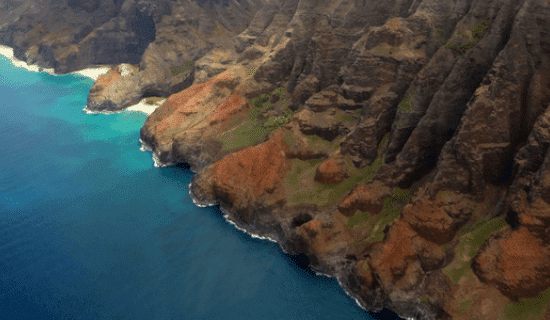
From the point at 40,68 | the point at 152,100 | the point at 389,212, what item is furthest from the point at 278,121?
the point at 40,68

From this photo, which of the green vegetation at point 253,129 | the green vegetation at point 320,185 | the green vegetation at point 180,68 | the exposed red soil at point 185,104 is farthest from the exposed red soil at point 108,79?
→ the green vegetation at point 320,185

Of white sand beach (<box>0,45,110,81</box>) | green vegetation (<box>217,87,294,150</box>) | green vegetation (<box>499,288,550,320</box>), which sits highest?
green vegetation (<box>499,288,550,320</box>)

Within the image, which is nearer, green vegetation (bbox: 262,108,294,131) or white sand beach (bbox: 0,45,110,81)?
green vegetation (bbox: 262,108,294,131)

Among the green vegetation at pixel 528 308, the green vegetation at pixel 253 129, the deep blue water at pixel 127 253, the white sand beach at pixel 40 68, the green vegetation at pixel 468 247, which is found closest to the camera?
the green vegetation at pixel 528 308

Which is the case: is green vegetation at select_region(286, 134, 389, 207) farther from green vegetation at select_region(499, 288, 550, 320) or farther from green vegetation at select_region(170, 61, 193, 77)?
green vegetation at select_region(170, 61, 193, 77)

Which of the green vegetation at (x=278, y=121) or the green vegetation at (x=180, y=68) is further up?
the green vegetation at (x=278, y=121)

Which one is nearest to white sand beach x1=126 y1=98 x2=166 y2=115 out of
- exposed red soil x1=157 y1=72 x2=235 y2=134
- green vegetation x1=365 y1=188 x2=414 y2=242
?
exposed red soil x1=157 y1=72 x2=235 y2=134

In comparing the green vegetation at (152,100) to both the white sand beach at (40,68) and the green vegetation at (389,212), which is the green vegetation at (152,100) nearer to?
the white sand beach at (40,68)
